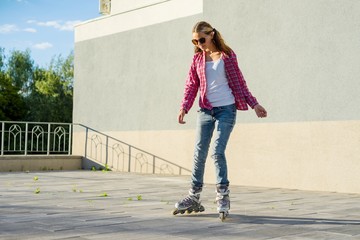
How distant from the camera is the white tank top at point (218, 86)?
408 centimetres

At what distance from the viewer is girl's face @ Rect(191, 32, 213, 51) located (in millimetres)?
4109

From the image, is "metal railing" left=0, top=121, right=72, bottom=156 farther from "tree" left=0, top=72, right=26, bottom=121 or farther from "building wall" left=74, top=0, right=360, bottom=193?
"tree" left=0, top=72, right=26, bottom=121

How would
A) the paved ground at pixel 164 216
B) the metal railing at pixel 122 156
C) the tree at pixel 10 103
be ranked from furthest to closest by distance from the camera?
1. the tree at pixel 10 103
2. the metal railing at pixel 122 156
3. the paved ground at pixel 164 216

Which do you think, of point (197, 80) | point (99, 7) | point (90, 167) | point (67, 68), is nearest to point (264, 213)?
point (197, 80)

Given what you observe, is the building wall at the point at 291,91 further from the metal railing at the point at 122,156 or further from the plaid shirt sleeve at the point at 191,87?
the plaid shirt sleeve at the point at 191,87

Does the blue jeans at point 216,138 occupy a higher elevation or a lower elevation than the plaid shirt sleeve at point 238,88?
lower

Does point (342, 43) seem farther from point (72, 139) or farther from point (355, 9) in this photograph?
point (72, 139)

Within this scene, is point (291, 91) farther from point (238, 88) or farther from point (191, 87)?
point (238, 88)

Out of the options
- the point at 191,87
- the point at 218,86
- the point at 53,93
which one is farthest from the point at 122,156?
the point at 53,93

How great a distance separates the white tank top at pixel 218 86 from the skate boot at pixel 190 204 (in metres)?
0.73

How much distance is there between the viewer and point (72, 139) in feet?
41.5

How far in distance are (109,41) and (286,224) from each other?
8872mm

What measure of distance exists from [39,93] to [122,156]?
71.5ft

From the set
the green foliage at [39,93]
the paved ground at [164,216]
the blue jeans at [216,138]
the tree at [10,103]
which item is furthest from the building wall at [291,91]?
the tree at [10,103]
